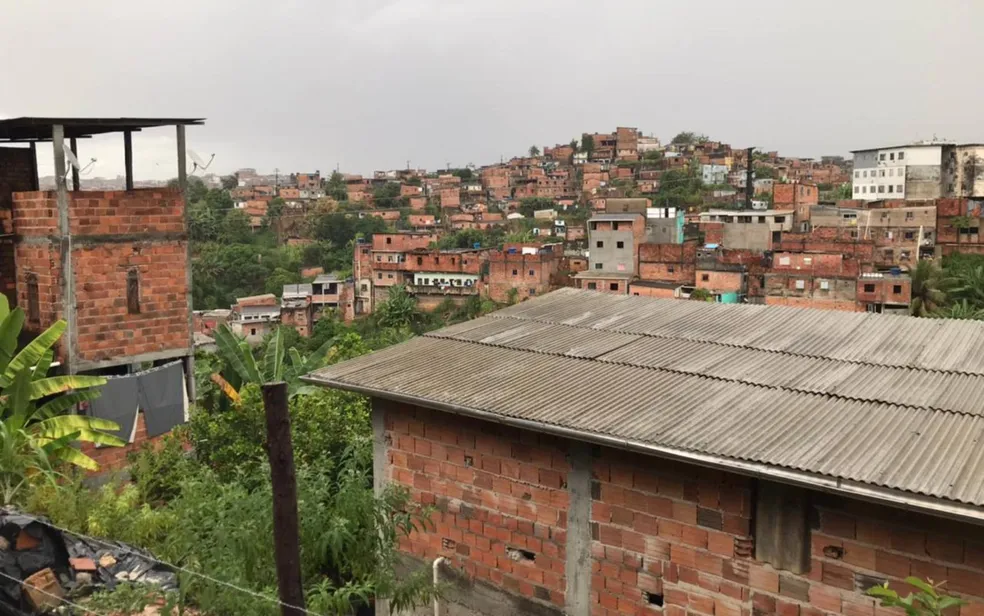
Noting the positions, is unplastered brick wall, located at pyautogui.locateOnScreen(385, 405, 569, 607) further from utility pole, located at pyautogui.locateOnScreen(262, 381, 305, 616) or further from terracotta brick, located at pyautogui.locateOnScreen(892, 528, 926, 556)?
utility pole, located at pyautogui.locateOnScreen(262, 381, 305, 616)

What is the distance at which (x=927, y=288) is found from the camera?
37.1 meters

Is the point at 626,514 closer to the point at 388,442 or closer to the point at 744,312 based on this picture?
the point at 388,442

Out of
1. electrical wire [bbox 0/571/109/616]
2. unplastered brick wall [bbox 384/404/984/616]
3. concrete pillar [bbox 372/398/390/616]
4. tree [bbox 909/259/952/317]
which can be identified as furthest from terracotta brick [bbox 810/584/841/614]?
tree [bbox 909/259/952/317]

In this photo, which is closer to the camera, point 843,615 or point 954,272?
point 843,615

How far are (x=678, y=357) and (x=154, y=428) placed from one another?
24.9 ft

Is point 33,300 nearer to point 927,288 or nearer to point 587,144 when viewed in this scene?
point 927,288

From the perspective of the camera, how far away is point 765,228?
46.1 m

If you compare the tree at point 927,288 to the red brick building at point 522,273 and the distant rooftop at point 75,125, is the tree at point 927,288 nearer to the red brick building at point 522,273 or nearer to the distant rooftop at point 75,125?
the red brick building at point 522,273

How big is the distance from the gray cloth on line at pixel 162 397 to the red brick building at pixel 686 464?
424 centimetres

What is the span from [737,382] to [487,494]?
7.83 feet

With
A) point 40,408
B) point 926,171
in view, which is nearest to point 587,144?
point 926,171

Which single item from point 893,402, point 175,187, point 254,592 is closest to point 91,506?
point 254,592

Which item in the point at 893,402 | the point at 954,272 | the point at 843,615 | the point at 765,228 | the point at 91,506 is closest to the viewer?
the point at 843,615

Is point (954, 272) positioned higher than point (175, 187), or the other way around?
point (175, 187)
